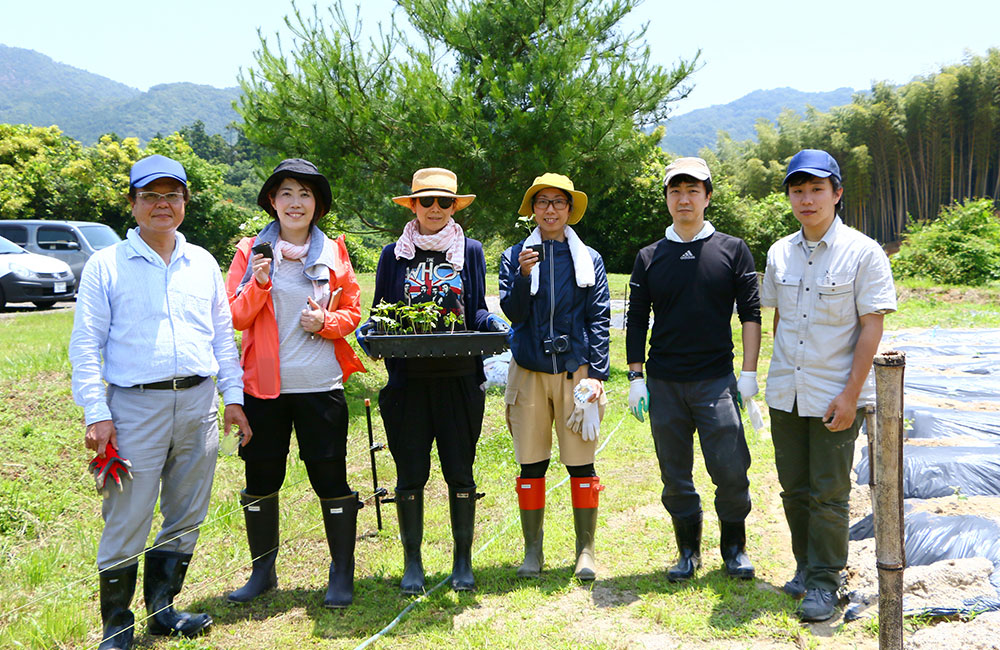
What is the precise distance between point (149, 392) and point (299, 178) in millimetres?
1042

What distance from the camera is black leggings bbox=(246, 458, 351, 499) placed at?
3.13 m

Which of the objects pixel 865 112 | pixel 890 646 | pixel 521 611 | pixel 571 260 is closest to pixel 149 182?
pixel 571 260

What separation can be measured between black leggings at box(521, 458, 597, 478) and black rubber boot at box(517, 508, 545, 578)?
0.17 meters

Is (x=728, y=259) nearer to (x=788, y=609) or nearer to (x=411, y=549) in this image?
(x=788, y=609)

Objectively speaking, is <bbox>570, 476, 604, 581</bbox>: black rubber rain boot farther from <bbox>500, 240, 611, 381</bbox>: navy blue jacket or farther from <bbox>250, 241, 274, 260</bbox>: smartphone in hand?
<bbox>250, 241, 274, 260</bbox>: smartphone in hand

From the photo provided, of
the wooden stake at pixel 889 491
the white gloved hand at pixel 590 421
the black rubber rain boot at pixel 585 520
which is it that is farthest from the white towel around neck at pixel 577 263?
the wooden stake at pixel 889 491

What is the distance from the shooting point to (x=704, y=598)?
3.13 meters

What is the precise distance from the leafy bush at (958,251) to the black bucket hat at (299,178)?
18.0 metres

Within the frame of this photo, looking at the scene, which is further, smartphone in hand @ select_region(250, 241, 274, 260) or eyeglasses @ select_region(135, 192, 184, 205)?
smartphone in hand @ select_region(250, 241, 274, 260)

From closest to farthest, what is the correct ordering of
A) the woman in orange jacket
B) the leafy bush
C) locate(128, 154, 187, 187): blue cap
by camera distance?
locate(128, 154, 187, 187): blue cap < the woman in orange jacket < the leafy bush

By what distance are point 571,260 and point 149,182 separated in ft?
5.73

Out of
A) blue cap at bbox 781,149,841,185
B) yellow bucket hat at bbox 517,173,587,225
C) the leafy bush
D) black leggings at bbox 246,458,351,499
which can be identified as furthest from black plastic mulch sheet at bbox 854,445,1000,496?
the leafy bush

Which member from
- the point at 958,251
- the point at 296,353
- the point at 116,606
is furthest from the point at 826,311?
the point at 958,251

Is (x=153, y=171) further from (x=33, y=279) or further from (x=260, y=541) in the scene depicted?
(x=33, y=279)
